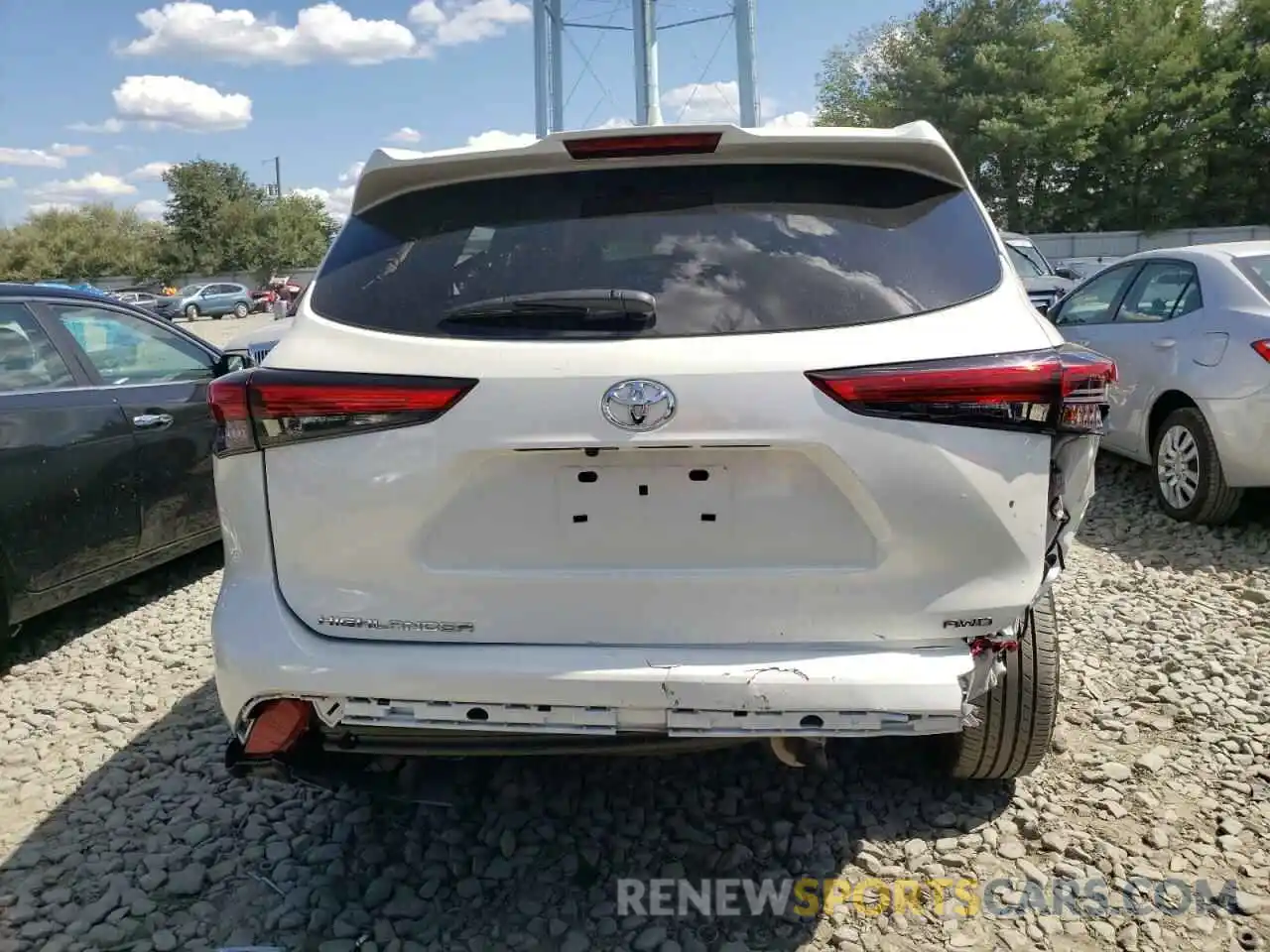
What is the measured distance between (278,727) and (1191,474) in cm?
522

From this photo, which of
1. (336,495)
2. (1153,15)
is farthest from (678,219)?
(1153,15)

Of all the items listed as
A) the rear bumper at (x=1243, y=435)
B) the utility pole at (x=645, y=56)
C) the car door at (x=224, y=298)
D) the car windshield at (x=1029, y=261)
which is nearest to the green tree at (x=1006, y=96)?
the utility pole at (x=645, y=56)

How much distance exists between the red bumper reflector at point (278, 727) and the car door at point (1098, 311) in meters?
5.57

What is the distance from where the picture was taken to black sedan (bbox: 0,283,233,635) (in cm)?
390

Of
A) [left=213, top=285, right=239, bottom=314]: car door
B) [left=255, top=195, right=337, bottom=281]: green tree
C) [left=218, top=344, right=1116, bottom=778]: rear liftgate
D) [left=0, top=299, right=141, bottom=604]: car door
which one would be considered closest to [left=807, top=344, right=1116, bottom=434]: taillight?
[left=218, top=344, right=1116, bottom=778]: rear liftgate

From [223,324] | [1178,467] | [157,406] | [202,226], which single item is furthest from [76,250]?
[1178,467]

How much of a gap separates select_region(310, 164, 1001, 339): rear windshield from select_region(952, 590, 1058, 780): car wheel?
1079 mm

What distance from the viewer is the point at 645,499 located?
2.03 meters

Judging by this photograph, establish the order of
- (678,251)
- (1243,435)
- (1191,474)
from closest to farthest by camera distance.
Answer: (678,251) → (1243,435) → (1191,474)

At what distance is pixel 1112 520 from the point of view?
580 centimetres

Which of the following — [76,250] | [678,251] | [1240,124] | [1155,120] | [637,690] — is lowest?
[637,690]

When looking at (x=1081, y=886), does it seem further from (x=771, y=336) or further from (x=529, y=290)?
(x=529, y=290)

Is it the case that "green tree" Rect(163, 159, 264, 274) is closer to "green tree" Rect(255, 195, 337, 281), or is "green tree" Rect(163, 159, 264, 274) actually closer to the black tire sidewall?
"green tree" Rect(255, 195, 337, 281)

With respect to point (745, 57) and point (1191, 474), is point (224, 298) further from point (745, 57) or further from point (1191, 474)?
point (1191, 474)
